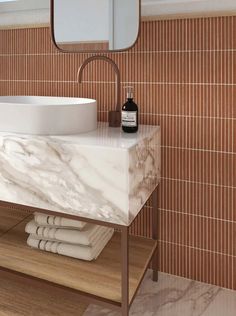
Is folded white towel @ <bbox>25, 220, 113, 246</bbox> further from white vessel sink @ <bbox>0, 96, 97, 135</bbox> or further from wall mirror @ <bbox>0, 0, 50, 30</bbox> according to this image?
wall mirror @ <bbox>0, 0, 50, 30</bbox>

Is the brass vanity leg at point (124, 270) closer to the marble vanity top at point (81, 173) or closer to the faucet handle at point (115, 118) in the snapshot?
the marble vanity top at point (81, 173)

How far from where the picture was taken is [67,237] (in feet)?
5.66

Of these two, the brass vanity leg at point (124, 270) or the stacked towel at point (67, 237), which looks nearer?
the brass vanity leg at point (124, 270)

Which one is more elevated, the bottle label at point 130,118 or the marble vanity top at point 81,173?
the bottle label at point 130,118

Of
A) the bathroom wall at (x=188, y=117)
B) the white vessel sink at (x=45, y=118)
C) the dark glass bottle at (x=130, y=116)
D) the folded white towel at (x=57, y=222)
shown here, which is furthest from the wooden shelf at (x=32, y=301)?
the dark glass bottle at (x=130, y=116)

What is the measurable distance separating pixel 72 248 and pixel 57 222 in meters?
0.14

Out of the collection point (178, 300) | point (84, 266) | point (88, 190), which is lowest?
point (178, 300)

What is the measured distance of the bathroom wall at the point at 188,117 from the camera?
1.66 meters

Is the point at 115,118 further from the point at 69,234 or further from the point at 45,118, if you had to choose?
the point at 69,234

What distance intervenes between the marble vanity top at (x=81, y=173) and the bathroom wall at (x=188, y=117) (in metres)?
0.24

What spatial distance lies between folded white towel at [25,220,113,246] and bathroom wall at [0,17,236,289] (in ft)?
1.02

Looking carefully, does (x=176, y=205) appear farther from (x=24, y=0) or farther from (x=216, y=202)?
(x=24, y=0)

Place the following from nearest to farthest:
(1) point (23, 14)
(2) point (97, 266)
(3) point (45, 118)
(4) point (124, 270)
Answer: (4) point (124, 270) < (3) point (45, 118) < (2) point (97, 266) < (1) point (23, 14)

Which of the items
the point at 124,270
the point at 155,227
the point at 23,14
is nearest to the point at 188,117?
the point at 155,227
